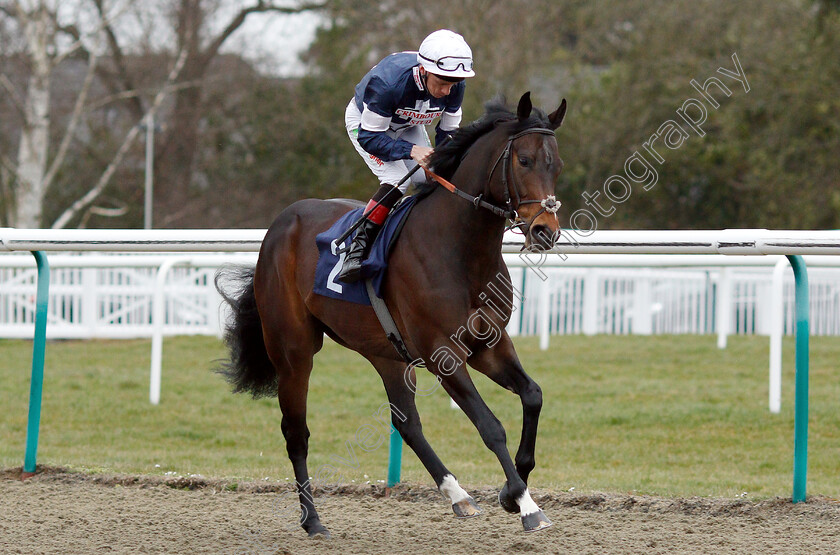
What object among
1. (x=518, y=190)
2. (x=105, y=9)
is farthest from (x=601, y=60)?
(x=518, y=190)

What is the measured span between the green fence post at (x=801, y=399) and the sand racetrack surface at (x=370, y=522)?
0.12m

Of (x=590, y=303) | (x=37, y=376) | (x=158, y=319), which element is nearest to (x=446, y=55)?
(x=37, y=376)

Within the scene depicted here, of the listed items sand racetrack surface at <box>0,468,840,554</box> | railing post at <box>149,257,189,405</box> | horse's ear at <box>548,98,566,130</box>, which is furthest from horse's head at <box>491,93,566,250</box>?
railing post at <box>149,257,189,405</box>

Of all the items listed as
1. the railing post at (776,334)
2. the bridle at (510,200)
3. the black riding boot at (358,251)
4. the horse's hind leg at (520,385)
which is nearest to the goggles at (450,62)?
the bridle at (510,200)

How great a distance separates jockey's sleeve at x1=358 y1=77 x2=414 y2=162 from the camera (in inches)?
165

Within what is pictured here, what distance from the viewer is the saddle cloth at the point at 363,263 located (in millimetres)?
4137

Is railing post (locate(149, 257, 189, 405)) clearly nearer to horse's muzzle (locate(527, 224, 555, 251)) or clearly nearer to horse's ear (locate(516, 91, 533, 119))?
horse's ear (locate(516, 91, 533, 119))

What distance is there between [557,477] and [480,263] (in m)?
2.33

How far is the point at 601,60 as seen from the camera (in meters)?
27.0

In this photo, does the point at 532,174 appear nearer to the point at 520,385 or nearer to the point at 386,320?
the point at 520,385

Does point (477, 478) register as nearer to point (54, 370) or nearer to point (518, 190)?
point (518, 190)

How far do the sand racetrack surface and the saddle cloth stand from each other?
1054mm

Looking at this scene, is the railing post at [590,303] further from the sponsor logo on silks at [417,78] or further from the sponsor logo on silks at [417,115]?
→ the sponsor logo on silks at [417,78]

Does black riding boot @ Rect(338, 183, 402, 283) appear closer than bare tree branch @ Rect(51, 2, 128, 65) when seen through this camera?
Yes
